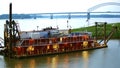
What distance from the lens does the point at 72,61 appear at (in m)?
38.8

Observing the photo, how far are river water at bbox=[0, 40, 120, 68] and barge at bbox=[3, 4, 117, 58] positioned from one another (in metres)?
0.96

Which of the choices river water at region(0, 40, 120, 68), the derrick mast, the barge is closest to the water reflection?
river water at region(0, 40, 120, 68)

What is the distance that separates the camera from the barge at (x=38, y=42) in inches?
1593

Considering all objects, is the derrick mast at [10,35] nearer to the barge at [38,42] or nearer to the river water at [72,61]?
the barge at [38,42]

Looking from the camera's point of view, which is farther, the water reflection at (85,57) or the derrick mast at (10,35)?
the derrick mast at (10,35)

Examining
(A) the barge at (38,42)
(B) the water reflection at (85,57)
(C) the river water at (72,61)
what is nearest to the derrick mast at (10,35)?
(A) the barge at (38,42)

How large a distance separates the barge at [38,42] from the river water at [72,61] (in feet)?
3.17

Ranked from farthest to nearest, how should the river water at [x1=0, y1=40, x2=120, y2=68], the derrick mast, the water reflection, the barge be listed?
the barge → the derrick mast → the water reflection → the river water at [x1=0, y1=40, x2=120, y2=68]

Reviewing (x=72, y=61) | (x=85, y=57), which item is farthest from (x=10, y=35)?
(x=85, y=57)

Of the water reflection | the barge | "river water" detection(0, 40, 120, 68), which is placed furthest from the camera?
the barge

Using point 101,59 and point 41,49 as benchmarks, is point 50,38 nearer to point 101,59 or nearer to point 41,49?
point 41,49

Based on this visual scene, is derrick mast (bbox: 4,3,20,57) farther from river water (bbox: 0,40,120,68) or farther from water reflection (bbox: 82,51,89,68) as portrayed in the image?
water reflection (bbox: 82,51,89,68)

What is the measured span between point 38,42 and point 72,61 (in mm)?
5763

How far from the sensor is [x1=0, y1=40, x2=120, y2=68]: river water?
119 ft
